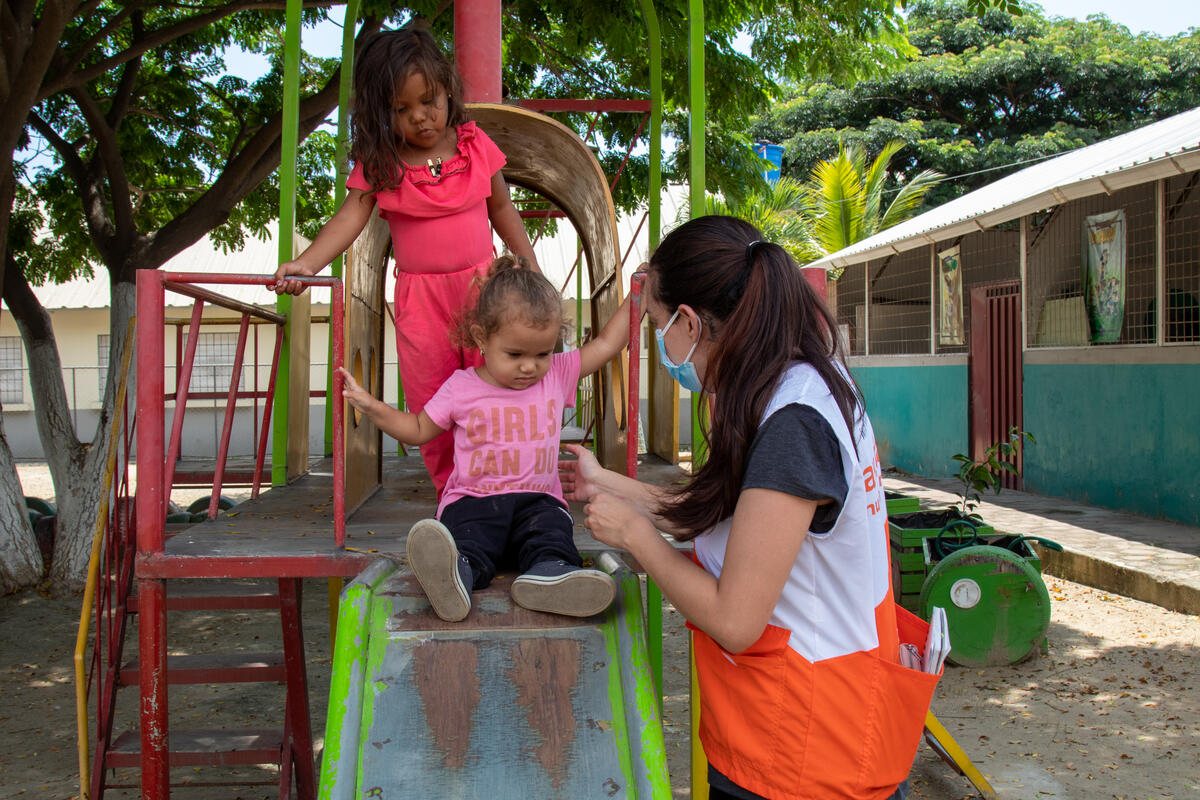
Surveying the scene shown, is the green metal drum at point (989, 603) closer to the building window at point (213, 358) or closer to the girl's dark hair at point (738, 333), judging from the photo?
the girl's dark hair at point (738, 333)

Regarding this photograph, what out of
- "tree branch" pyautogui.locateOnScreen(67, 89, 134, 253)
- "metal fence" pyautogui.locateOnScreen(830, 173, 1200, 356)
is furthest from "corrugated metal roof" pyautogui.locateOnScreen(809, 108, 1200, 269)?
"tree branch" pyautogui.locateOnScreen(67, 89, 134, 253)

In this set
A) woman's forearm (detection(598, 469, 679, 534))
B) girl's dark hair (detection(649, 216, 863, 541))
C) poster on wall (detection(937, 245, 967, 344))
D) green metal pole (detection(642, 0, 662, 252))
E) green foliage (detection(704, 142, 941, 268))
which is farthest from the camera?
green foliage (detection(704, 142, 941, 268))

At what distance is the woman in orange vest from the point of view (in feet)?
5.08

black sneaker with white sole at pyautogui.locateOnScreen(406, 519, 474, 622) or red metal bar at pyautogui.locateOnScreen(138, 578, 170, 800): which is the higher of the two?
black sneaker with white sole at pyautogui.locateOnScreen(406, 519, 474, 622)

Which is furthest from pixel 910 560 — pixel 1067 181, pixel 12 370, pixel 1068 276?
pixel 12 370

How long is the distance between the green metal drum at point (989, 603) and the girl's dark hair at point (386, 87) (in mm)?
3773

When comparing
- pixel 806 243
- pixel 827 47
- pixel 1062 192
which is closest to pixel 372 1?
pixel 827 47

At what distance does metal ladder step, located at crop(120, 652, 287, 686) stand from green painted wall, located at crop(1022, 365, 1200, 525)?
25.8ft

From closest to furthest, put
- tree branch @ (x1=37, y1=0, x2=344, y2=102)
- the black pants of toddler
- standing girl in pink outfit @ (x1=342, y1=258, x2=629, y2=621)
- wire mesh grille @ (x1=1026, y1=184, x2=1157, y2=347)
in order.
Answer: the black pants of toddler < standing girl in pink outfit @ (x1=342, y1=258, x2=629, y2=621) < tree branch @ (x1=37, y1=0, x2=344, y2=102) < wire mesh grille @ (x1=1026, y1=184, x2=1157, y2=347)

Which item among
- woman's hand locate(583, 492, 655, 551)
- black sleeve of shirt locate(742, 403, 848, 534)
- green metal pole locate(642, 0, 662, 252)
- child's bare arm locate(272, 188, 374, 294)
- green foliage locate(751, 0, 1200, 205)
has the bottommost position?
woman's hand locate(583, 492, 655, 551)

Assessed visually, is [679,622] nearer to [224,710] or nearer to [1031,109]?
[224,710]

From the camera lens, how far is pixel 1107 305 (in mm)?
10141

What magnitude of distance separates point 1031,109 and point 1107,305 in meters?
19.4

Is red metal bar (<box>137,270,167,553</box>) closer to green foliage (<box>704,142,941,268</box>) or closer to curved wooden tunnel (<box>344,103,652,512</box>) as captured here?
curved wooden tunnel (<box>344,103,652,512</box>)
